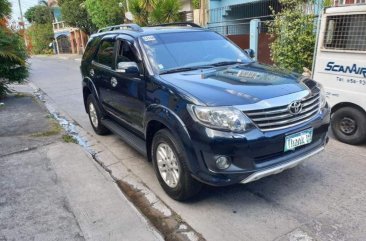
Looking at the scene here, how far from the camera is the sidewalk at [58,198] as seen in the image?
3.20 m

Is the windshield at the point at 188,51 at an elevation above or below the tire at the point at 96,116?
above

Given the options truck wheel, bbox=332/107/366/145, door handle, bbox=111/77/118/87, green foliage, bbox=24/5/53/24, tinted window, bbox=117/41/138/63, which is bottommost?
truck wheel, bbox=332/107/366/145

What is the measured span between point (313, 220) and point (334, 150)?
206 centimetres

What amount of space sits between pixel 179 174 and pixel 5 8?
29.6 ft

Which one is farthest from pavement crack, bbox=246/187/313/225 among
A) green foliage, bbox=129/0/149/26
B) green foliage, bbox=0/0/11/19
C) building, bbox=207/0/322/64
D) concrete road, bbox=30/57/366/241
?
green foliage, bbox=129/0/149/26

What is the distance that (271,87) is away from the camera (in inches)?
132

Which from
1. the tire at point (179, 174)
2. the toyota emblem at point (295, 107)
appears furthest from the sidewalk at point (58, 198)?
the toyota emblem at point (295, 107)

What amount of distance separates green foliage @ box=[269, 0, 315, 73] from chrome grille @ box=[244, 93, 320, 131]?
450 centimetres

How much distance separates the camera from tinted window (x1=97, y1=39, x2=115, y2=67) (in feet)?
16.6

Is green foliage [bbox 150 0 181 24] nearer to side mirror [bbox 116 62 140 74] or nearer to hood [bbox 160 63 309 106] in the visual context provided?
side mirror [bbox 116 62 140 74]

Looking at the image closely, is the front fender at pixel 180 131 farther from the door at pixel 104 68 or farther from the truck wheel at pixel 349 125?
the truck wheel at pixel 349 125

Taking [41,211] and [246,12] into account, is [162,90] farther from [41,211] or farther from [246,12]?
[246,12]

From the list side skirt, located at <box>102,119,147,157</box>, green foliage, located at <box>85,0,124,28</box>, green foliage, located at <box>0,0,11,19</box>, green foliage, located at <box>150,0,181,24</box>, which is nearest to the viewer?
side skirt, located at <box>102,119,147,157</box>

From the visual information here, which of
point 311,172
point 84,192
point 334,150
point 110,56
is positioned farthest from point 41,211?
point 334,150
